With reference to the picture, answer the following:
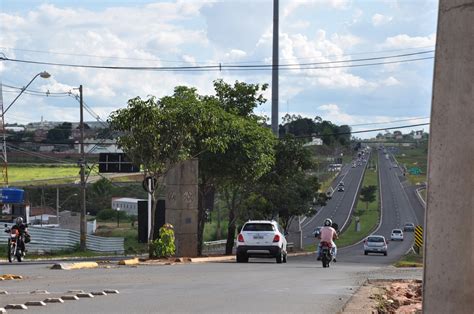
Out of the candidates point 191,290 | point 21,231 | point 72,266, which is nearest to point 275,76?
point 21,231

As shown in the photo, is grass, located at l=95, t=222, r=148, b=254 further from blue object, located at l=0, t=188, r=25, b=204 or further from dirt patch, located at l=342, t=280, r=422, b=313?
dirt patch, located at l=342, t=280, r=422, b=313

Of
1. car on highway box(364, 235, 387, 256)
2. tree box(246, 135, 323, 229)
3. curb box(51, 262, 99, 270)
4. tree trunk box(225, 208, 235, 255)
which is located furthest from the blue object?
curb box(51, 262, 99, 270)

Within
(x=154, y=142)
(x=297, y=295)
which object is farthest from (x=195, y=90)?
(x=297, y=295)

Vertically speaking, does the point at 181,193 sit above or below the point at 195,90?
below

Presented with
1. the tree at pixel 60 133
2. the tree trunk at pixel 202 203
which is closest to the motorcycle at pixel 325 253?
the tree trunk at pixel 202 203

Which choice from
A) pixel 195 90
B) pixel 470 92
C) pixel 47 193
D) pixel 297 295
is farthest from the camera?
pixel 47 193

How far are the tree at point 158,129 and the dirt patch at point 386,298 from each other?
12.3 metres

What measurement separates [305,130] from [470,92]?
381ft

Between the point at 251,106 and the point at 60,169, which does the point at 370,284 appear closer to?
the point at 251,106

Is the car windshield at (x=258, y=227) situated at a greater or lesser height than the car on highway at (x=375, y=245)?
greater

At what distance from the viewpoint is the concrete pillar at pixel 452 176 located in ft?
21.4

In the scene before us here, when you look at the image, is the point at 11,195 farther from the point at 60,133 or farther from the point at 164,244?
the point at 60,133

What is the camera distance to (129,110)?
28672 mm

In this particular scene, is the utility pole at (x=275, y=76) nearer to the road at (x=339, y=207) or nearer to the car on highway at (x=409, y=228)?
the road at (x=339, y=207)
